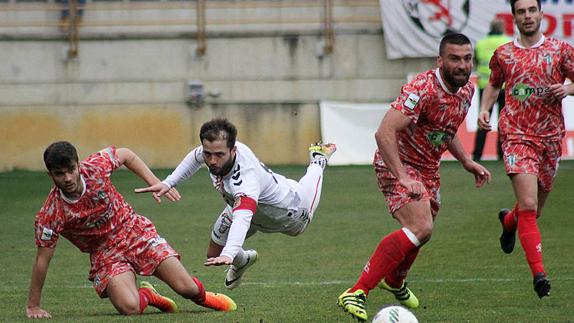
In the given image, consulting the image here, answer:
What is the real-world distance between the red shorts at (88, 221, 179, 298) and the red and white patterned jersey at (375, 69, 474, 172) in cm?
170

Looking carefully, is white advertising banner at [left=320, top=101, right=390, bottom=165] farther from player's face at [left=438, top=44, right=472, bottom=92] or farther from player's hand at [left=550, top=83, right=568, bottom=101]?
player's face at [left=438, top=44, right=472, bottom=92]

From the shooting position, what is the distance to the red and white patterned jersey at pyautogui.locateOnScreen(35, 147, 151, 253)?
862 centimetres

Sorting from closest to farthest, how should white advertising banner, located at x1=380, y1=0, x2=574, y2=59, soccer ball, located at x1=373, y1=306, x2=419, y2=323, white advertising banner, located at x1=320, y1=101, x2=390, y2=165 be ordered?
soccer ball, located at x1=373, y1=306, x2=419, y2=323
white advertising banner, located at x1=320, y1=101, x2=390, y2=165
white advertising banner, located at x1=380, y1=0, x2=574, y2=59

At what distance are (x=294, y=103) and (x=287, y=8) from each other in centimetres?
179

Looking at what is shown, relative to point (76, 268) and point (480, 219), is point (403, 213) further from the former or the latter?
point (480, 219)

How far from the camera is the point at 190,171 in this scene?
911 cm

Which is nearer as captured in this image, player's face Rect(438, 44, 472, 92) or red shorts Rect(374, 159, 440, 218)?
player's face Rect(438, 44, 472, 92)

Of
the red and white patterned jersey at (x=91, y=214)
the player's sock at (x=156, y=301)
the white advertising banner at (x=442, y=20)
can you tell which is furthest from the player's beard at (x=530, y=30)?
the white advertising banner at (x=442, y=20)

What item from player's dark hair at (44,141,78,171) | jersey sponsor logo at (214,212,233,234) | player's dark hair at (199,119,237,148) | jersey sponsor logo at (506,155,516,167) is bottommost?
jersey sponsor logo at (214,212,233,234)

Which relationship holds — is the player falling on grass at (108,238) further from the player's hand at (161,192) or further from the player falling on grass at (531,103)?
the player falling on grass at (531,103)

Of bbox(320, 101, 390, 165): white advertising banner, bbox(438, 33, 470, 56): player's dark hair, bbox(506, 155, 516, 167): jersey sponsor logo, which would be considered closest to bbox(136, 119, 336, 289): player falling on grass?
bbox(438, 33, 470, 56): player's dark hair

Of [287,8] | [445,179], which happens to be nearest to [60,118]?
[287,8]

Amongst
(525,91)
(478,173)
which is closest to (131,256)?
(478,173)

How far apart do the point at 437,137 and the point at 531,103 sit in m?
0.97
